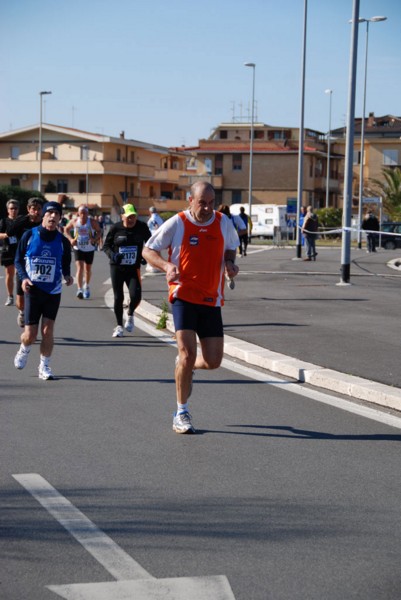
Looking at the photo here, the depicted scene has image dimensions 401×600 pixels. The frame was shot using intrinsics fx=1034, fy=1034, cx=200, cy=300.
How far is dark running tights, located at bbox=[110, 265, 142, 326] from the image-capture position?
14503mm

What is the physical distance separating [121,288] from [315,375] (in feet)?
15.9

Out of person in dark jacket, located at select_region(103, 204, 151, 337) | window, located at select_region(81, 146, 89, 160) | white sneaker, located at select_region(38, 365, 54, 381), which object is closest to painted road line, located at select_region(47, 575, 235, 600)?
white sneaker, located at select_region(38, 365, 54, 381)

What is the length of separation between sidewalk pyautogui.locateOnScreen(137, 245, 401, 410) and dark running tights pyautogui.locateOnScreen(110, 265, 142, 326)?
1.15 metres

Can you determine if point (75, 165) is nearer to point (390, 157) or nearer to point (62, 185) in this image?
point (62, 185)

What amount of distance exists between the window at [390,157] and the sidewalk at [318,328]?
70.8m

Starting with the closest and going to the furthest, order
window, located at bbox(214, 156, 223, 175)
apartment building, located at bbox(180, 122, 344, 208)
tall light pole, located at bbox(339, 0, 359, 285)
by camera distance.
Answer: tall light pole, located at bbox(339, 0, 359, 285) → apartment building, located at bbox(180, 122, 344, 208) → window, located at bbox(214, 156, 223, 175)

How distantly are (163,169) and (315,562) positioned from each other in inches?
3977

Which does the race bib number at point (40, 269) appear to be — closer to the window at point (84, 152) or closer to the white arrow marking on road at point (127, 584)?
the white arrow marking on road at point (127, 584)

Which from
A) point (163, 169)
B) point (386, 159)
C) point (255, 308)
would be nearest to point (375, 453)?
point (255, 308)

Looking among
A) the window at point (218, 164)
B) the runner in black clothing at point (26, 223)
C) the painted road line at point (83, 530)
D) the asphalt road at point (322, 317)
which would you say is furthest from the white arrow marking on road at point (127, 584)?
the window at point (218, 164)

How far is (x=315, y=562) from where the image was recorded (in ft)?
16.0

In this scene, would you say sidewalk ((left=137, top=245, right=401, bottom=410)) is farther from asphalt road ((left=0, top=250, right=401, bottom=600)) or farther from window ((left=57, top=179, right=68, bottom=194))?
window ((left=57, top=179, right=68, bottom=194))

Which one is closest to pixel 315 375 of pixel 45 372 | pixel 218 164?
pixel 45 372

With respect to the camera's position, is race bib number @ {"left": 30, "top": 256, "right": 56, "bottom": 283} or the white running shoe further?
Answer: race bib number @ {"left": 30, "top": 256, "right": 56, "bottom": 283}
